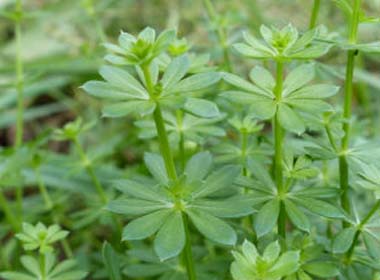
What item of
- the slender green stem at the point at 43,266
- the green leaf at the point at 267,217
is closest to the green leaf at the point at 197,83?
the green leaf at the point at 267,217

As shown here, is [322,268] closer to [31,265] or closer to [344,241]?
[344,241]

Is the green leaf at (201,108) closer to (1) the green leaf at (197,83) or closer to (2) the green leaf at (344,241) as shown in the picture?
(1) the green leaf at (197,83)

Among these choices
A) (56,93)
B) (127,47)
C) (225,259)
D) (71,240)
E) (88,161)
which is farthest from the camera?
(56,93)

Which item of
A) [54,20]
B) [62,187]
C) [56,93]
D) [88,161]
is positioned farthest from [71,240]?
[54,20]

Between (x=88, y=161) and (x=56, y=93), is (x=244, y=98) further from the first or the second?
(x=56, y=93)

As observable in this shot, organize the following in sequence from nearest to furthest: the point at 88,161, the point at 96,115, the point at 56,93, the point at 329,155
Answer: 1. the point at 329,155
2. the point at 88,161
3. the point at 96,115
4. the point at 56,93

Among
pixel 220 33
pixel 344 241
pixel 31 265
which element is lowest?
pixel 31 265

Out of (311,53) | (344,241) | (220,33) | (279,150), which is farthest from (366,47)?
(220,33)
